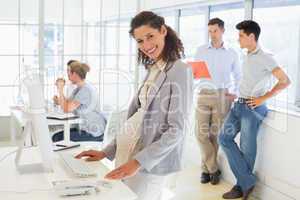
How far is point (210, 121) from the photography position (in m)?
4.00

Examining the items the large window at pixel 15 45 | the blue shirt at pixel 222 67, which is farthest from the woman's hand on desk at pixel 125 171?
the large window at pixel 15 45

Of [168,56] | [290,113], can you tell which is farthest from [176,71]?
[290,113]

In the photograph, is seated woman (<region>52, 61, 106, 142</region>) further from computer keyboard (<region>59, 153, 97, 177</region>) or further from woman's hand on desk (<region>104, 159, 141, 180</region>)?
woman's hand on desk (<region>104, 159, 141, 180</region>)

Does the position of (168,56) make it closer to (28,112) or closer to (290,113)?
(28,112)

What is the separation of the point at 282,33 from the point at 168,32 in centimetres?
213

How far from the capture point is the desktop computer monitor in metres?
1.62

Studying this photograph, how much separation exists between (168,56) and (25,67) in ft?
12.2

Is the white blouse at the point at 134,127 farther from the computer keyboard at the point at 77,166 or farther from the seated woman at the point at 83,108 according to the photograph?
→ the seated woman at the point at 83,108

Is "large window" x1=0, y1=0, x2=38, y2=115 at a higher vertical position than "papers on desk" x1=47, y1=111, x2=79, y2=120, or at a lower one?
higher

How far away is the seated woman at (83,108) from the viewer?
153 inches

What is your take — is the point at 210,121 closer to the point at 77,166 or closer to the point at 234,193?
the point at 234,193

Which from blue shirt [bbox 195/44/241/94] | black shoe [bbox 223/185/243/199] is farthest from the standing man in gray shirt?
blue shirt [bbox 195/44/241/94]

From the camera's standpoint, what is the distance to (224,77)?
12.9 feet

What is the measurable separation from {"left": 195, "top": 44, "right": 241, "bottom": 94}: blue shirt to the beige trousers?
0.27 ft
